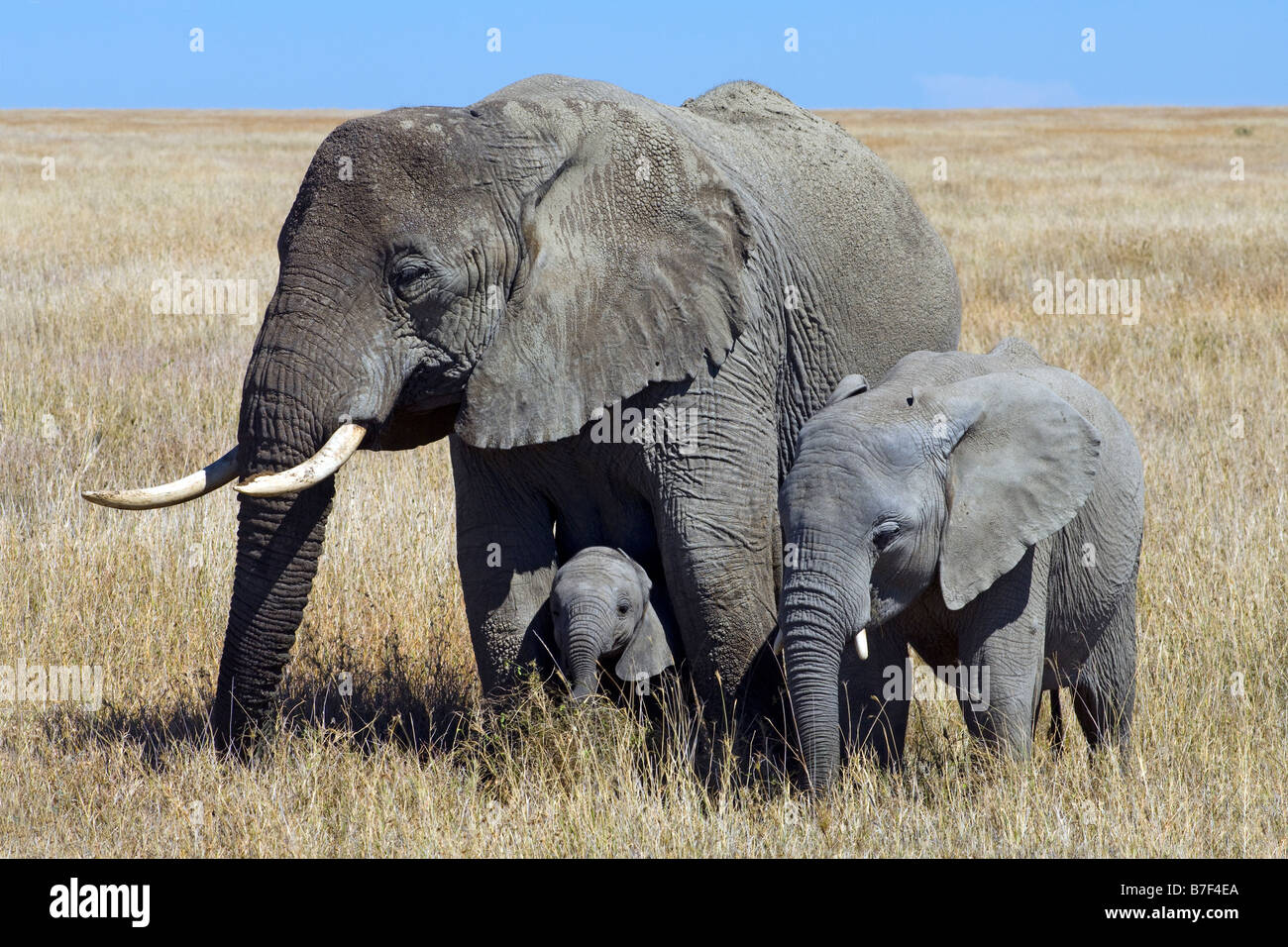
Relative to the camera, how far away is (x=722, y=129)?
5.69 metres

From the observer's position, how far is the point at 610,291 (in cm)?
484

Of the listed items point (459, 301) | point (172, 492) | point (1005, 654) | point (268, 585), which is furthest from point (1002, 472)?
point (172, 492)

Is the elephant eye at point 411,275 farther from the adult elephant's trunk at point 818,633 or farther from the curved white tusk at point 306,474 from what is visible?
the adult elephant's trunk at point 818,633

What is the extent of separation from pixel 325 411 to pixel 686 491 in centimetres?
124

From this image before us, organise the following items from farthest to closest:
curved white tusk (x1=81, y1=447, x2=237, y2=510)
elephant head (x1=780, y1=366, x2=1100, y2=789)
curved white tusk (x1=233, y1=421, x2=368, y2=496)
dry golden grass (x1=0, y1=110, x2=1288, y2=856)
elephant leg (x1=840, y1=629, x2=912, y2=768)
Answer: elephant leg (x1=840, y1=629, x2=912, y2=768) → dry golden grass (x1=0, y1=110, x2=1288, y2=856) → curved white tusk (x1=81, y1=447, x2=237, y2=510) → curved white tusk (x1=233, y1=421, x2=368, y2=496) → elephant head (x1=780, y1=366, x2=1100, y2=789)

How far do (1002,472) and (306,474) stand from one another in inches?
83.0

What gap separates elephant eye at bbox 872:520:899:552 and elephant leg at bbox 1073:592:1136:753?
1.38 m

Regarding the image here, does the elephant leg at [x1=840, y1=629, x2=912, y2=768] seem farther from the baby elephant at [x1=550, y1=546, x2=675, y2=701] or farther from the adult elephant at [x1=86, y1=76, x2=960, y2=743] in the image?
the baby elephant at [x1=550, y1=546, x2=675, y2=701]

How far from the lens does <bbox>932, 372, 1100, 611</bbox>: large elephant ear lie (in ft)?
14.3

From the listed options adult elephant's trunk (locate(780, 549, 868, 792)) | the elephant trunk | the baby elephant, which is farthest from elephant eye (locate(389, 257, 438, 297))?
adult elephant's trunk (locate(780, 549, 868, 792))

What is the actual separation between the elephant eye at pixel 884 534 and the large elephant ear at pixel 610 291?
1022 mm

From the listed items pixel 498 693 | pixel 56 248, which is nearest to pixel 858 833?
pixel 498 693

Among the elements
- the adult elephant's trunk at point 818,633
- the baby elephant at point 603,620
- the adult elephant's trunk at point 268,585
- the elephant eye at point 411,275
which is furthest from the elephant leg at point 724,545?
the adult elephant's trunk at point 268,585

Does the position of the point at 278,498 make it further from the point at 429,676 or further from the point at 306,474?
the point at 429,676
